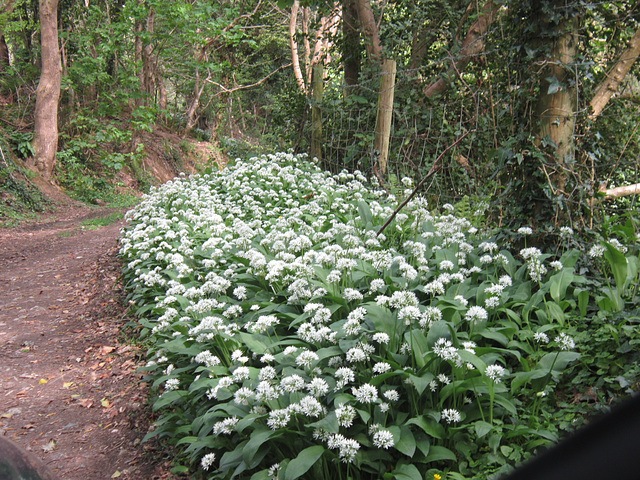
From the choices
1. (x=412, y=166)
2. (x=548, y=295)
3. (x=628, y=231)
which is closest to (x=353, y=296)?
(x=548, y=295)

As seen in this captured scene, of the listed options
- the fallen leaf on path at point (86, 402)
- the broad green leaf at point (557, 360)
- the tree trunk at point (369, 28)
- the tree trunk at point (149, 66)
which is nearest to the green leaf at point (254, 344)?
the broad green leaf at point (557, 360)

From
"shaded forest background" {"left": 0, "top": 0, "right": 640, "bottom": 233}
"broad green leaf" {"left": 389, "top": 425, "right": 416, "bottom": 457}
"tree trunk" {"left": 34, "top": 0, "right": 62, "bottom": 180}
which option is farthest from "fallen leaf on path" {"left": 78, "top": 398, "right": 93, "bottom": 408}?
"tree trunk" {"left": 34, "top": 0, "right": 62, "bottom": 180}

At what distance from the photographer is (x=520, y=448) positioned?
92.4 inches

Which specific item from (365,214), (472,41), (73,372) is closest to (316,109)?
(472,41)

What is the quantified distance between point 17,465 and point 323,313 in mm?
2204

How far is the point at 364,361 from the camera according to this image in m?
2.81

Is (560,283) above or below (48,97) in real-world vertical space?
below

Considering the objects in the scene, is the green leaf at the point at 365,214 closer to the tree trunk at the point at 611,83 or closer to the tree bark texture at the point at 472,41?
the tree trunk at the point at 611,83

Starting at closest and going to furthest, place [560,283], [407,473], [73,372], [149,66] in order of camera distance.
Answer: [407,473], [560,283], [73,372], [149,66]

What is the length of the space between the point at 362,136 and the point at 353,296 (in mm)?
5005

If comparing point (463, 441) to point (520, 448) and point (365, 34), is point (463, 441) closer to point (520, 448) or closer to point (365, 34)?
point (520, 448)

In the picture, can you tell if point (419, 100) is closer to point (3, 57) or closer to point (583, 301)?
point (583, 301)

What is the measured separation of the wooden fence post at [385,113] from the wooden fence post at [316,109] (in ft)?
5.99

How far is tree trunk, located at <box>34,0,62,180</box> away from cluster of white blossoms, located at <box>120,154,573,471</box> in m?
9.89
